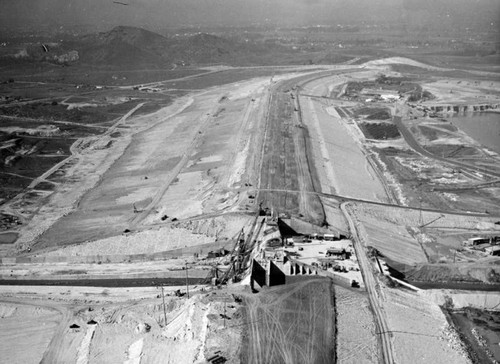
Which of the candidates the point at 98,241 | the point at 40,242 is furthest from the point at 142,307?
the point at 40,242

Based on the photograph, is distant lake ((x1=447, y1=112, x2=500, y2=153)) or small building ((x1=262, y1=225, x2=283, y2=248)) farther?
distant lake ((x1=447, y1=112, x2=500, y2=153))

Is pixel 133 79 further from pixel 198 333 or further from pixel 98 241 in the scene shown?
pixel 198 333

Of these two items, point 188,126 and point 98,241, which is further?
point 188,126

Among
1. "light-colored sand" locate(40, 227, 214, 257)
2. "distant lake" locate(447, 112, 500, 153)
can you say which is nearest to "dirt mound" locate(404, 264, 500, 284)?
"light-colored sand" locate(40, 227, 214, 257)

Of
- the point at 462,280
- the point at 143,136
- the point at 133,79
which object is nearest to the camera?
the point at 462,280

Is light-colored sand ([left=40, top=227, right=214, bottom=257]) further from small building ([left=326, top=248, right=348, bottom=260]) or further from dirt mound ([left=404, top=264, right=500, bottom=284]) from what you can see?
dirt mound ([left=404, top=264, right=500, bottom=284])

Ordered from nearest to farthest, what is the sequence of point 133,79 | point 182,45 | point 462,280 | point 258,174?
1. point 462,280
2. point 258,174
3. point 133,79
4. point 182,45
